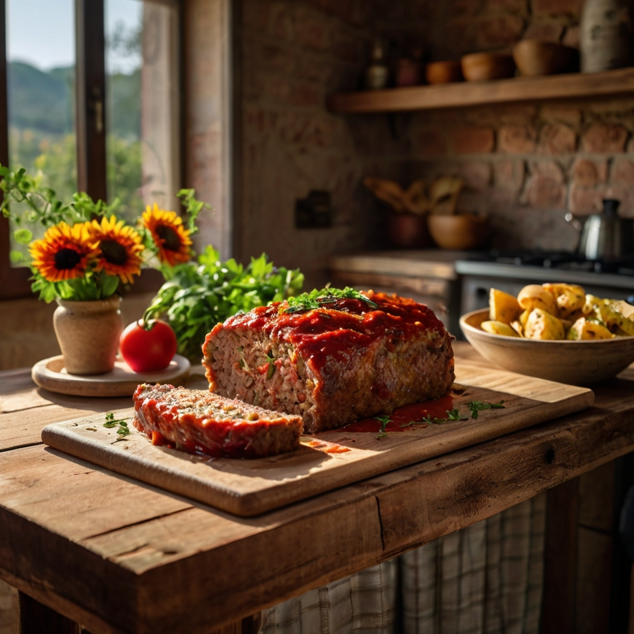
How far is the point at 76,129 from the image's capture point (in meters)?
2.97

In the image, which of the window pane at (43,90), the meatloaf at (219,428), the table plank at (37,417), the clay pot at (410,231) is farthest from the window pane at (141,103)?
the meatloaf at (219,428)

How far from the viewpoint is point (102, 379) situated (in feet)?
4.83

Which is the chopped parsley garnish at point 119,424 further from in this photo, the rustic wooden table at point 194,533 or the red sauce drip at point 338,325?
the red sauce drip at point 338,325

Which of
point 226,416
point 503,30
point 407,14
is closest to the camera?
point 226,416

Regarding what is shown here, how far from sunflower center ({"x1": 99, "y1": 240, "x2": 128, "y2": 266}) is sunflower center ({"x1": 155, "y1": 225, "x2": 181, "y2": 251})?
0.39 feet

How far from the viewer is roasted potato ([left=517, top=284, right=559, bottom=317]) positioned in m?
1.62

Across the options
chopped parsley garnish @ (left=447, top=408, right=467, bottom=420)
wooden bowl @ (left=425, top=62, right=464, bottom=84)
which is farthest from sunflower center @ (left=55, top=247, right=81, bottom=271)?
wooden bowl @ (left=425, top=62, right=464, bottom=84)

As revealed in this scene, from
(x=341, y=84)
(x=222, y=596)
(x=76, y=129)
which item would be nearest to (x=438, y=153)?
(x=341, y=84)

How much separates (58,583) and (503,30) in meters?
3.56

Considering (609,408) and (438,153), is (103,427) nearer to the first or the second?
(609,408)

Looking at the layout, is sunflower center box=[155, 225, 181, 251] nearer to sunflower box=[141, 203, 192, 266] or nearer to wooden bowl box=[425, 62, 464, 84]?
sunflower box=[141, 203, 192, 266]

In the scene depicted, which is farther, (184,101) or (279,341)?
(184,101)

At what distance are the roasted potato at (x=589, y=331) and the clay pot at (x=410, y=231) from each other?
2422mm

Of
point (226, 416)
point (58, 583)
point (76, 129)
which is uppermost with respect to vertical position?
point (76, 129)
